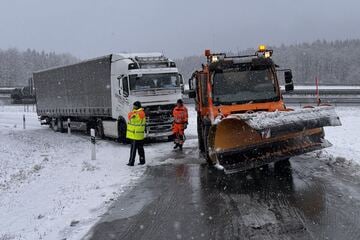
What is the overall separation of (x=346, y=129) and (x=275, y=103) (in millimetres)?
10836

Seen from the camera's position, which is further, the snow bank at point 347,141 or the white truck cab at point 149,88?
the white truck cab at point 149,88

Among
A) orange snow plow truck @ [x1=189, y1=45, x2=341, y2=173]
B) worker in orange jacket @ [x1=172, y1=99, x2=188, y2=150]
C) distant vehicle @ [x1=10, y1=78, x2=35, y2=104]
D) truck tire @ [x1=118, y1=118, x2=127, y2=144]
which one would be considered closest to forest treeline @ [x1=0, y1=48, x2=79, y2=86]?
distant vehicle @ [x1=10, y1=78, x2=35, y2=104]

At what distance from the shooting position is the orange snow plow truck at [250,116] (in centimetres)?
918

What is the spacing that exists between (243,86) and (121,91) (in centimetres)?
833

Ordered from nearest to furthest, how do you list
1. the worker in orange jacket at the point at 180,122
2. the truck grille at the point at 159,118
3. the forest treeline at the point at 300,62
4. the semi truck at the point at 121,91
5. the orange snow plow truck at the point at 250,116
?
1. the orange snow plow truck at the point at 250,116
2. the worker in orange jacket at the point at 180,122
3. the truck grille at the point at 159,118
4. the semi truck at the point at 121,91
5. the forest treeline at the point at 300,62

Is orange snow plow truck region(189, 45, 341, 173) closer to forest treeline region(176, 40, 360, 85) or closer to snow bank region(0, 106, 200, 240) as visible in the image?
snow bank region(0, 106, 200, 240)

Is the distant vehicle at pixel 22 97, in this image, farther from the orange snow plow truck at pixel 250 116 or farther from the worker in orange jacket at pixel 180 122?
the orange snow plow truck at pixel 250 116

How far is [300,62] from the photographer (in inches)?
5458

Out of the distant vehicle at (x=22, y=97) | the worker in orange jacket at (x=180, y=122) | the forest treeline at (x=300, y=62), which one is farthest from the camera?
the forest treeline at (x=300, y=62)

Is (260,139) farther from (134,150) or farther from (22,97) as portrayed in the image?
(22,97)

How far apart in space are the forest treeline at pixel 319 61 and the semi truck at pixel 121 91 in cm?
9260

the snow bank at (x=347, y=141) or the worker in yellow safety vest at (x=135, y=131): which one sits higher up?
the worker in yellow safety vest at (x=135, y=131)

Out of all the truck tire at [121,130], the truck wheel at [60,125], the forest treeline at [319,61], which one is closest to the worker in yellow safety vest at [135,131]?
the truck tire at [121,130]

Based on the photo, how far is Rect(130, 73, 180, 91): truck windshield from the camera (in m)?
18.3
